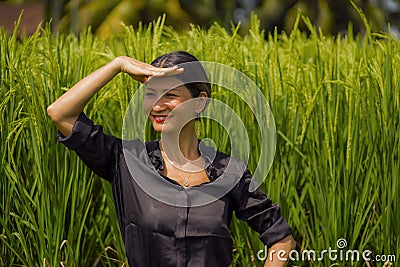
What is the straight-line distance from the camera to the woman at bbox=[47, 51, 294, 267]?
1.95m

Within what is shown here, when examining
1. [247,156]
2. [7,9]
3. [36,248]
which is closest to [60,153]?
[36,248]

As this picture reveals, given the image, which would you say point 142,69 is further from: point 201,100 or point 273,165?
point 273,165

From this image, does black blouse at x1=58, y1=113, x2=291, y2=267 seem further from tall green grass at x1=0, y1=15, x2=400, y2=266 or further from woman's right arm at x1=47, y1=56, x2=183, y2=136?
tall green grass at x1=0, y1=15, x2=400, y2=266

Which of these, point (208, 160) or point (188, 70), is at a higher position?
point (188, 70)

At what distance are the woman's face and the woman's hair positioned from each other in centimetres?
2

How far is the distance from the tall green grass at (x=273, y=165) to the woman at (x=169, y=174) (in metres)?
0.76

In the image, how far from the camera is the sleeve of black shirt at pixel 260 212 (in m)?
2.04

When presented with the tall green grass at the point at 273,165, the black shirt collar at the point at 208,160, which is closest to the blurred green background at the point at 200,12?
the tall green grass at the point at 273,165

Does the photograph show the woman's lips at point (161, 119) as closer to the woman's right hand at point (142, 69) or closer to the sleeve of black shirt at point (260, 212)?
the woman's right hand at point (142, 69)

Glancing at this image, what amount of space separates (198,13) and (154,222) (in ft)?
44.0

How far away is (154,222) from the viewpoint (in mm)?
1968

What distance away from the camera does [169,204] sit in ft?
6.45

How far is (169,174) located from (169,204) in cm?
9

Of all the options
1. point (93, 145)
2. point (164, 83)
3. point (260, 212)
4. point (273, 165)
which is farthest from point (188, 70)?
point (273, 165)
